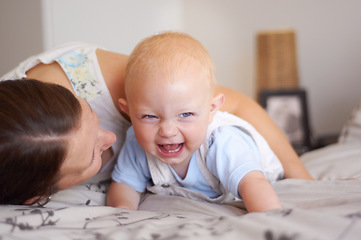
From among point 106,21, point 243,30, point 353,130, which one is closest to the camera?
point 353,130

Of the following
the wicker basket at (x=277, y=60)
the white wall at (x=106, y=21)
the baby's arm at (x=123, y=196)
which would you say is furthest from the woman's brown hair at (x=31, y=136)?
the wicker basket at (x=277, y=60)

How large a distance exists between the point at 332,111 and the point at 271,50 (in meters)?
0.75

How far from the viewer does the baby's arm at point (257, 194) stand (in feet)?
2.77

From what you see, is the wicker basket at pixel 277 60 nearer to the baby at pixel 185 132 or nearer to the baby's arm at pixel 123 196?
the baby at pixel 185 132

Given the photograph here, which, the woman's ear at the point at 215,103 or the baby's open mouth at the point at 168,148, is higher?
the woman's ear at the point at 215,103

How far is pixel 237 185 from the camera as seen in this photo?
92cm

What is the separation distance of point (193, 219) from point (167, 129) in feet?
0.89

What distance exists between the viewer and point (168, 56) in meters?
0.94

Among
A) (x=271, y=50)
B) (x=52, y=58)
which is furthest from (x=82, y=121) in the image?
(x=271, y=50)

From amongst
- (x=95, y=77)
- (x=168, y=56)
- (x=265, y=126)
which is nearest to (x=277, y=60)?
(x=265, y=126)

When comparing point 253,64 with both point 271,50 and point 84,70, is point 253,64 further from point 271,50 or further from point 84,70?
point 84,70

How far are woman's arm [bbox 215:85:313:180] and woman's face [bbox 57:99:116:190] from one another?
519 mm

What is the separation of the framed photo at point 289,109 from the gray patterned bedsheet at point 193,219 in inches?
78.9

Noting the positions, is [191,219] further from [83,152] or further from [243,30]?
[243,30]
